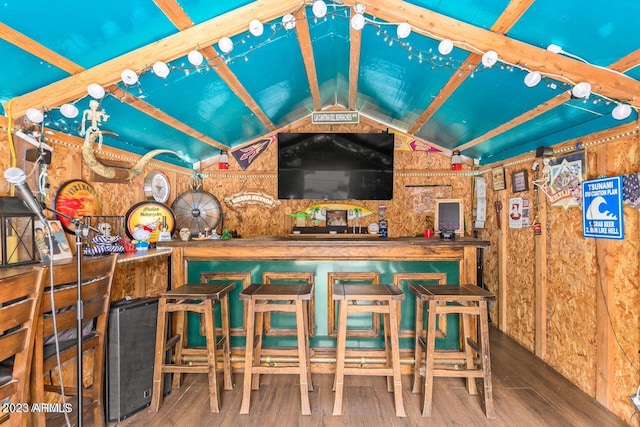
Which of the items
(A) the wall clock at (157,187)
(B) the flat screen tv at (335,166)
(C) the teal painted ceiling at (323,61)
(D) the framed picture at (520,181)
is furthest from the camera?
(B) the flat screen tv at (335,166)

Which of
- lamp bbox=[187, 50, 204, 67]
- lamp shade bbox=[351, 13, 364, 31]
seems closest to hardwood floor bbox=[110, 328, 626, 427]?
lamp bbox=[187, 50, 204, 67]

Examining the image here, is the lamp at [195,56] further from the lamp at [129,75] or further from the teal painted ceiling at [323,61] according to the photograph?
the lamp at [129,75]

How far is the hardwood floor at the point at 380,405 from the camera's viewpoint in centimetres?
209

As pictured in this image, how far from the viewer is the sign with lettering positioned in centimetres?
414

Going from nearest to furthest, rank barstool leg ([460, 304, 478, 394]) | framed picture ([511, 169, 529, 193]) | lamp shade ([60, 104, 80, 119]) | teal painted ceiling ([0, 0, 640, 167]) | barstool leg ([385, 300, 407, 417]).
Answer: teal painted ceiling ([0, 0, 640, 167])
lamp shade ([60, 104, 80, 119])
barstool leg ([385, 300, 407, 417])
barstool leg ([460, 304, 478, 394])
framed picture ([511, 169, 529, 193])

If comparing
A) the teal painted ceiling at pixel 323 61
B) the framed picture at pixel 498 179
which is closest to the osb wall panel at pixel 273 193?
the framed picture at pixel 498 179

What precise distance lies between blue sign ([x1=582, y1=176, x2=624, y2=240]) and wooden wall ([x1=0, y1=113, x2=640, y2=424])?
6cm

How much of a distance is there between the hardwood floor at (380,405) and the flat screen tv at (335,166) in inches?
96.2

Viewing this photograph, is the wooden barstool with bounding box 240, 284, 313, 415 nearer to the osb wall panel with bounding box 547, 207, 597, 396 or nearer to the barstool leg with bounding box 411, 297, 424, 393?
the barstool leg with bounding box 411, 297, 424, 393

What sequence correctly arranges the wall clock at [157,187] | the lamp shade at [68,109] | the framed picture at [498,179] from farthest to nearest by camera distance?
the framed picture at [498,179], the wall clock at [157,187], the lamp shade at [68,109]

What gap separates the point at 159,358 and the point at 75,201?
1.48m

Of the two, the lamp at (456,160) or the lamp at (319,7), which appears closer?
the lamp at (319,7)

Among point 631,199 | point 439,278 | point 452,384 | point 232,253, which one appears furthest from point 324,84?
point 452,384

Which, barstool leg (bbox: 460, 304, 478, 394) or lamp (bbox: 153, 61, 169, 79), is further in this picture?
barstool leg (bbox: 460, 304, 478, 394)
